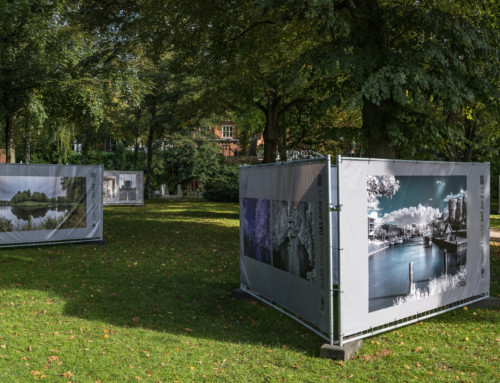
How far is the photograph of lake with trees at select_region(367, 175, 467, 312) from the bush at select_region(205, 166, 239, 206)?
31.7 metres

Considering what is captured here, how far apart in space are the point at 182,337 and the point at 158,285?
3.35 metres

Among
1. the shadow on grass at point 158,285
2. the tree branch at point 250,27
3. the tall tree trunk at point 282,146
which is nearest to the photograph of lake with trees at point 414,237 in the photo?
the shadow on grass at point 158,285

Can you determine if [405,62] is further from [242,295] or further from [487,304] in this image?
[242,295]

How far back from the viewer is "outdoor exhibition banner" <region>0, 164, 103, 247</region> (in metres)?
14.3

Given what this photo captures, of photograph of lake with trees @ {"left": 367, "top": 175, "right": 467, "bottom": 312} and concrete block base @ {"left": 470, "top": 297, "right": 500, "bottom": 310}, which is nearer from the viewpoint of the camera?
photograph of lake with trees @ {"left": 367, "top": 175, "right": 467, "bottom": 312}

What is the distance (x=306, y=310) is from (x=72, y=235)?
1092cm

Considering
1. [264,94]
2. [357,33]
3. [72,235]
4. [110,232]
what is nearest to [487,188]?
[357,33]

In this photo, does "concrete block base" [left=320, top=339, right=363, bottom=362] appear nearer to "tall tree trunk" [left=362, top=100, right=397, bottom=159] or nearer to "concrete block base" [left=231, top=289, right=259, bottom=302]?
"concrete block base" [left=231, top=289, right=259, bottom=302]

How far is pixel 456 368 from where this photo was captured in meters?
5.63

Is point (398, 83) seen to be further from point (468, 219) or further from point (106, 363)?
point (106, 363)

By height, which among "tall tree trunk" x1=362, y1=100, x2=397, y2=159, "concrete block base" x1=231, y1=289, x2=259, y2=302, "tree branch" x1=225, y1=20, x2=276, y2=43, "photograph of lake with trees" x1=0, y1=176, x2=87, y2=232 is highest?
"tree branch" x1=225, y1=20, x2=276, y2=43

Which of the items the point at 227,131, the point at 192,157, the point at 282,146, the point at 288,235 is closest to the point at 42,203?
the point at 288,235

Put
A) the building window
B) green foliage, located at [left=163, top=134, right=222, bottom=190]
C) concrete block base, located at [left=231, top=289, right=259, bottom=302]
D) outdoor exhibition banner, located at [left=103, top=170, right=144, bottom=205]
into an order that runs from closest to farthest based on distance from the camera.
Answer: concrete block base, located at [left=231, top=289, right=259, bottom=302], outdoor exhibition banner, located at [left=103, top=170, right=144, bottom=205], green foliage, located at [left=163, top=134, right=222, bottom=190], the building window

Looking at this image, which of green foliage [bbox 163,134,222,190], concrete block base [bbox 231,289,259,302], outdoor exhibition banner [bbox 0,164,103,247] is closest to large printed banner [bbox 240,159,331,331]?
concrete block base [bbox 231,289,259,302]
